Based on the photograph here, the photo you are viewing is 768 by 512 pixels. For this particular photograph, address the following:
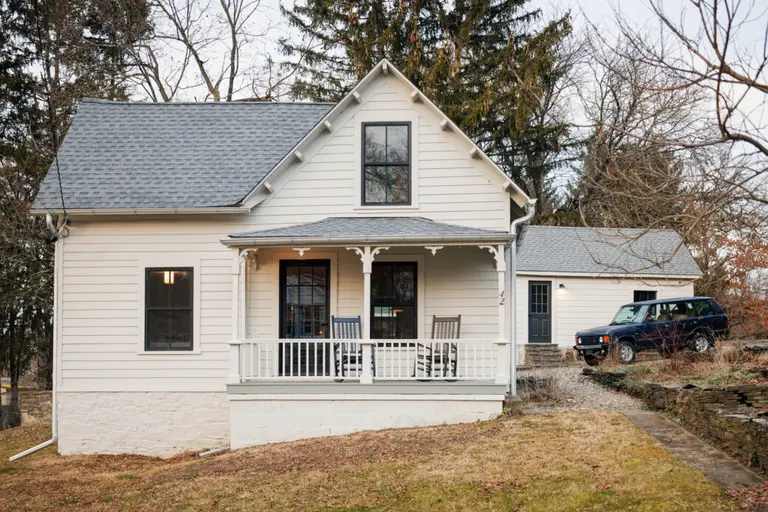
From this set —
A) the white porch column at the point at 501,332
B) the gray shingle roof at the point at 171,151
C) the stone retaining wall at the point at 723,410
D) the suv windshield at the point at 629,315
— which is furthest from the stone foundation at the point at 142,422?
the suv windshield at the point at 629,315

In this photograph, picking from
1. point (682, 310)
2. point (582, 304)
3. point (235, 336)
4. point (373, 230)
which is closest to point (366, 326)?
point (373, 230)

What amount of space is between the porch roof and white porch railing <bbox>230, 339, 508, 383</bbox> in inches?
62.1

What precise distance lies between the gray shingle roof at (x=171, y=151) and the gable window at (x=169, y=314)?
1443mm

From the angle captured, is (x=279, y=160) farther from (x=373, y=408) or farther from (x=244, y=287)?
(x=373, y=408)

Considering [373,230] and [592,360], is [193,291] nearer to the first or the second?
[373,230]

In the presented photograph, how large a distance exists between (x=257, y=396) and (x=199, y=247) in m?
3.03

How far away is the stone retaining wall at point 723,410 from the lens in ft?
29.1

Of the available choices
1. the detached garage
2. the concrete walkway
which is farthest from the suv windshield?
the concrete walkway

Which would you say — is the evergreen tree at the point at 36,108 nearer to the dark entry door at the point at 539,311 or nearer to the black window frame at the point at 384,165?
the black window frame at the point at 384,165

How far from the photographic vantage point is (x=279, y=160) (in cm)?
1502

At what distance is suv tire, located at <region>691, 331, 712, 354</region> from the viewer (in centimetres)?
1937

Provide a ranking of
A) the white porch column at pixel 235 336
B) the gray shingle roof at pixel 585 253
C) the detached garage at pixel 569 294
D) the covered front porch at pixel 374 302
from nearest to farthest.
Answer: the white porch column at pixel 235 336
the covered front porch at pixel 374 302
the gray shingle roof at pixel 585 253
the detached garage at pixel 569 294

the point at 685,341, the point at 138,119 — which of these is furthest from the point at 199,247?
the point at 685,341

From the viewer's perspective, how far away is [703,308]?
1967 centimetres
